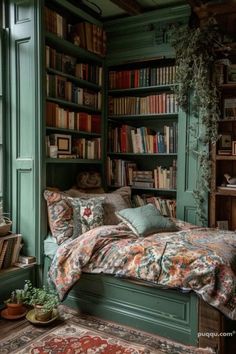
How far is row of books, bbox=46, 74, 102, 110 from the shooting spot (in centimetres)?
326

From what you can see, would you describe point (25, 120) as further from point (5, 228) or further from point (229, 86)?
point (229, 86)

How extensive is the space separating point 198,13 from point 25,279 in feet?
9.63

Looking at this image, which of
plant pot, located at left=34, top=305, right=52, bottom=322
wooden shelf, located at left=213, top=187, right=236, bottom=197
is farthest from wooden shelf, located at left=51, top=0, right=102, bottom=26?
plant pot, located at left=34, top=305, right=52, bottom=322

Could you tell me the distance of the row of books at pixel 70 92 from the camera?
3.26m

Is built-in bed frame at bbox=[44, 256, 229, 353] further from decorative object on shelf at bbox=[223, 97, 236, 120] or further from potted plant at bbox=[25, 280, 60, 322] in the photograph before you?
decorative object on shelf at bbox=[223, 97, 236, 120]

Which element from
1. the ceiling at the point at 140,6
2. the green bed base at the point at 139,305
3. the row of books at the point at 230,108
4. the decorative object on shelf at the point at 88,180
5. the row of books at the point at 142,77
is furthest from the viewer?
the decorative object on shelf at the point at 88,180

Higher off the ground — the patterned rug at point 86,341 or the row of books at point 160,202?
the row of books at point 160,202

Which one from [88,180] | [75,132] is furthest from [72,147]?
[88,180]

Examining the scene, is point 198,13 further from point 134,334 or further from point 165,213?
point 134,334

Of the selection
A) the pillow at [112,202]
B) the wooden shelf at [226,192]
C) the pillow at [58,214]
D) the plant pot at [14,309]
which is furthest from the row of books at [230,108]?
the plant pot at [14,309]

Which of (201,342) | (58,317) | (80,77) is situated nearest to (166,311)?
(201,342)

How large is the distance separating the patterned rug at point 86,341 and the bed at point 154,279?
0.07 m

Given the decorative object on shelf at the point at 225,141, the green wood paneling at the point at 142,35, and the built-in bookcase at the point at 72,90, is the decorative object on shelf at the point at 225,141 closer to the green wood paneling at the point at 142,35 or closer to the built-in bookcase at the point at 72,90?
the green wood paneling at the point at 142,35

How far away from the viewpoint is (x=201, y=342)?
227 centimetres
